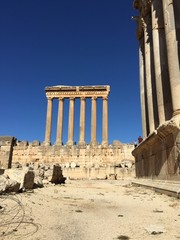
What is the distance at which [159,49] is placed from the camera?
951 centimetres

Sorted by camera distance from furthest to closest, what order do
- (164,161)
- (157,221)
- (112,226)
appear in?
(164,161) → (157,221) → (112,226)

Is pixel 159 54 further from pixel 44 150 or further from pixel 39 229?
pixel 44 150

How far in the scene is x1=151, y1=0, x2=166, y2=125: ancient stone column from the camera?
897cm

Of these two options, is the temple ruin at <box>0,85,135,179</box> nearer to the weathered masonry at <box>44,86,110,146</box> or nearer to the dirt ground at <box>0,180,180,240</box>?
the weathered masonry at <box>44,86,110,146</box>

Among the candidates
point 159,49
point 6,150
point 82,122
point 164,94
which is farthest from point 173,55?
point 82,122

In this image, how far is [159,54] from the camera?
9.44 m

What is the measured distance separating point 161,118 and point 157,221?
5866 mm

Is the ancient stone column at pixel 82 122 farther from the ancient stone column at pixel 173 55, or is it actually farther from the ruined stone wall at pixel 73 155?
the ancient stone column at pixel 173 55

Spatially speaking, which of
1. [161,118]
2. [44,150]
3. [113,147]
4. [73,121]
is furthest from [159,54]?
[73,121]

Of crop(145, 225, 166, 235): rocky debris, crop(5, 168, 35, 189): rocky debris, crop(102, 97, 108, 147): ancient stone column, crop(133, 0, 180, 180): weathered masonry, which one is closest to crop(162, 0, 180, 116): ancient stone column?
crop(133, 0, 180, 180): weathered masonry

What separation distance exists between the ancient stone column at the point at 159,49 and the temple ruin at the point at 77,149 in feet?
56.2

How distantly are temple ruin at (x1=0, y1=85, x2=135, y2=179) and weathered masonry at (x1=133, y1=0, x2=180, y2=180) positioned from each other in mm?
14918

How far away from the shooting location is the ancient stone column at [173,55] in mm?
7062

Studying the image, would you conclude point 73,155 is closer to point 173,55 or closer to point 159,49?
point 159,49
